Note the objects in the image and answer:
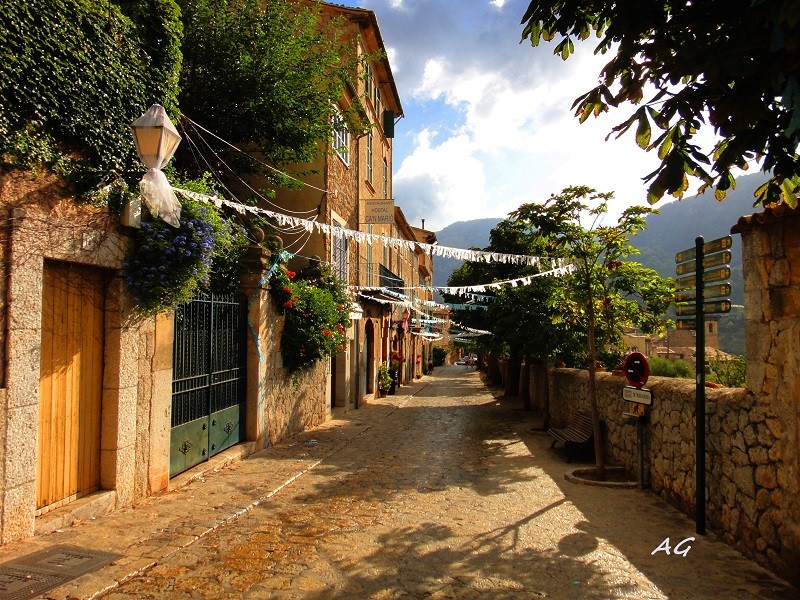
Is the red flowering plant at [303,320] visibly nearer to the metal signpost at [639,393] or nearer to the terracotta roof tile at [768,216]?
the metal signpost at [639,393]

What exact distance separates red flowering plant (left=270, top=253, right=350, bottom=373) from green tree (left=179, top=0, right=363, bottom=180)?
276cm

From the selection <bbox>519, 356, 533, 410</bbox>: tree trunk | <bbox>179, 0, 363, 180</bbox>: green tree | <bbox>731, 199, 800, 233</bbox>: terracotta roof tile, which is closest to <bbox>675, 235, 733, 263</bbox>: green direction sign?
<bbox>731, 199, 800, 233</bbox>: terracotta roof tile

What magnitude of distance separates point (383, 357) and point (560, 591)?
1910cm

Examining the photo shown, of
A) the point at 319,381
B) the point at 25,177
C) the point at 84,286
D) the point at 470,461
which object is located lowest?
the point at 470,461

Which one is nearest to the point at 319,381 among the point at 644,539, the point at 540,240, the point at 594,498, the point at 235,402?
the point at 235,402

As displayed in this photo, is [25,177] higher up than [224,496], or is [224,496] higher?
[25,177]

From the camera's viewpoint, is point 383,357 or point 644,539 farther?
point 383,357

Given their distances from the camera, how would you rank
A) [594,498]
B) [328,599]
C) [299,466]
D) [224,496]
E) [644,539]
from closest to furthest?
[328,599] → [644,539] → [224,496] → [594,498] → [299,466]

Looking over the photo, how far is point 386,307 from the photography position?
2236cm

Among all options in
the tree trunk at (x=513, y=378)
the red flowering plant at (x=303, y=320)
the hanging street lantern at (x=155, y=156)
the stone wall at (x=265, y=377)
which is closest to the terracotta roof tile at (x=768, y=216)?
the hanging street lantern at (x=155, y=156)

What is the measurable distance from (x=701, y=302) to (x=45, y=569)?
5.99 m

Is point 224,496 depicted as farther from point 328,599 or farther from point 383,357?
point 383,357

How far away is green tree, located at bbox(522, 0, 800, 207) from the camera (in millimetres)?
2963

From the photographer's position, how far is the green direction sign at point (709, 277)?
5467mm
